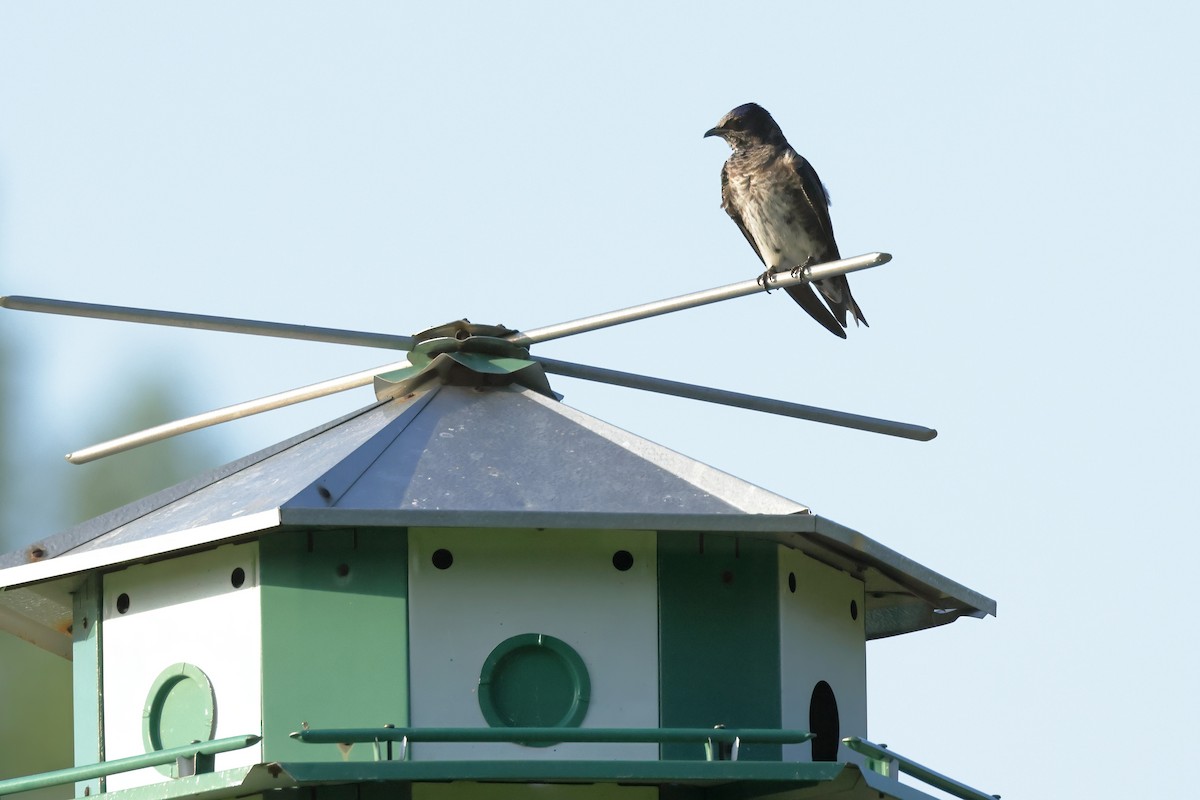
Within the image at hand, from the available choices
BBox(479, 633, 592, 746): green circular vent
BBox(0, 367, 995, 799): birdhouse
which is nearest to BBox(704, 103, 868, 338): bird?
BBox(0, 367, 995, 799): birdhouse

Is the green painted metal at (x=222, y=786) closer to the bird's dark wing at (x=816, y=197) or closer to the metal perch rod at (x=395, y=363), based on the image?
the metal perch rod at (x=395, y=363)

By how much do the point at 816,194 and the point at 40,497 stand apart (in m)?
13.3

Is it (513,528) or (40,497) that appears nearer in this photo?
(513,528)

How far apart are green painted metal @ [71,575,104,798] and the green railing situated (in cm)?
120

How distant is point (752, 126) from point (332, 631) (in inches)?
201

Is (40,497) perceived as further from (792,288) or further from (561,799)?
(561,799)

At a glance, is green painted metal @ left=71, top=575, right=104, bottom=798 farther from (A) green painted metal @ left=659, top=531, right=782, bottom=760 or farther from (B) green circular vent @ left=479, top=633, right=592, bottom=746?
(A) green painted metal @ left=659, top=531, right=782, bottom=760

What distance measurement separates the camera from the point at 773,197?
1233cm

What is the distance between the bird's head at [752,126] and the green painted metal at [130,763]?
18.0 feet

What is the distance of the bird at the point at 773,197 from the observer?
12258mm

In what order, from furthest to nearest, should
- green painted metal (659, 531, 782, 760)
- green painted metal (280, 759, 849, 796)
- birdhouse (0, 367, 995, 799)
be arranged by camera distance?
green painted metal (659, 531, 782, 760)
birdhouse (0, 367, 995, 799)
green painted metal (280, 759, 849, 796)

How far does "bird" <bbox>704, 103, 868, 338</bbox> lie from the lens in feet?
40.2

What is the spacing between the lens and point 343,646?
8.52 metres

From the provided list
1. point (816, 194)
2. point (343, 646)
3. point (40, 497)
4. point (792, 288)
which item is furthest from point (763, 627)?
point (40, 497)
